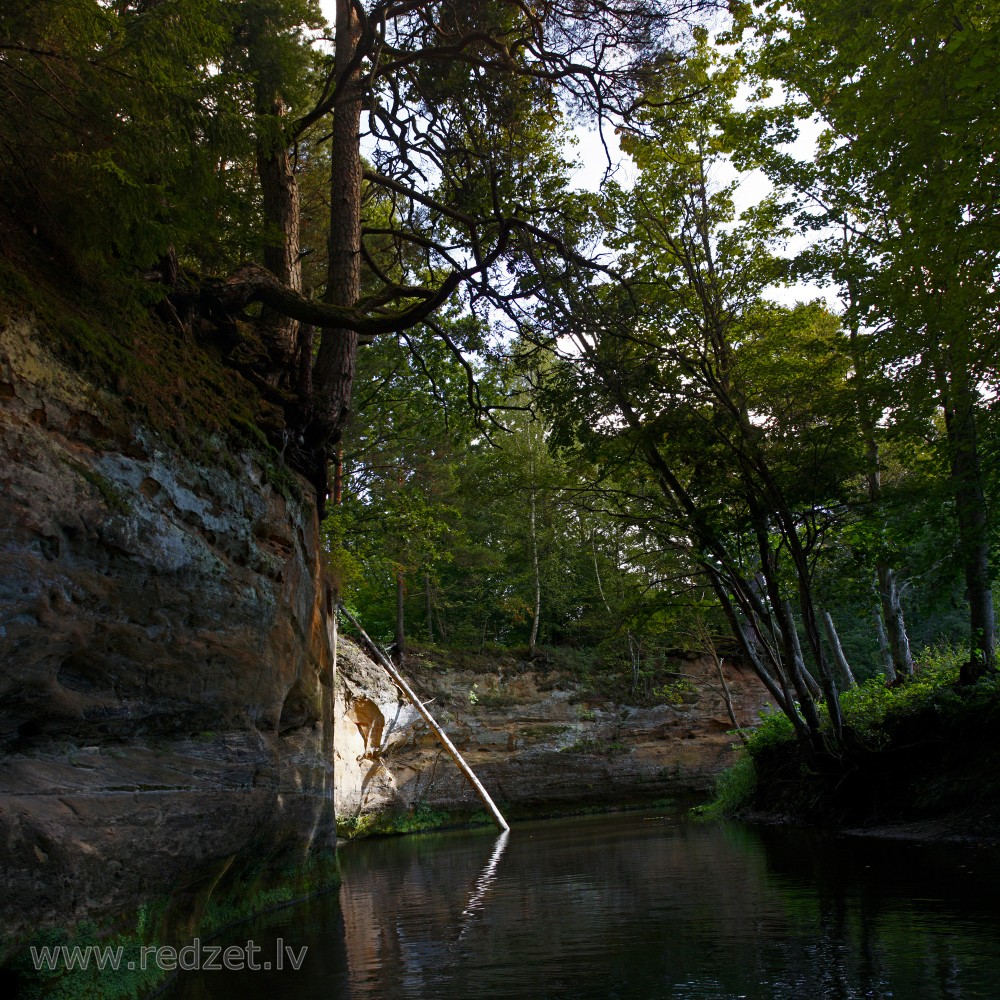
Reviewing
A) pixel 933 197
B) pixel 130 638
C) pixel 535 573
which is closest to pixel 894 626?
pixel 933 197

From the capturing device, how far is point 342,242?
422 inches

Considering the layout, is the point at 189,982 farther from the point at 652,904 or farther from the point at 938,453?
the point at 938,453

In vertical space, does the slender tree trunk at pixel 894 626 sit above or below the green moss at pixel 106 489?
below

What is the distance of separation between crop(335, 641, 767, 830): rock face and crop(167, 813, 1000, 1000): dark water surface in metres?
12.6

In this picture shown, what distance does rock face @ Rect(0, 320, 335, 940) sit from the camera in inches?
183

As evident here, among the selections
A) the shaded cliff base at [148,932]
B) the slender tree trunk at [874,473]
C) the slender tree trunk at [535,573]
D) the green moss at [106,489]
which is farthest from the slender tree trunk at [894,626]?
the slender tree trunk at [535,573]

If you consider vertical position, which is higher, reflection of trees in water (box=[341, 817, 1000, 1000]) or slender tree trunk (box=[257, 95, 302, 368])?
slender tree trunk (box=[257, 95, 302, 368])

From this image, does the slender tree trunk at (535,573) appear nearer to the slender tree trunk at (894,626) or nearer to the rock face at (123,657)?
the slender tree trunk at (894,626)

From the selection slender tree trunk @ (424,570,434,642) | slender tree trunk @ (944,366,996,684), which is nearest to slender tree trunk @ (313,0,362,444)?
slender tree trunk @ (944,366,996,684)

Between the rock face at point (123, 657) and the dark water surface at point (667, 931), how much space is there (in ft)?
3.62

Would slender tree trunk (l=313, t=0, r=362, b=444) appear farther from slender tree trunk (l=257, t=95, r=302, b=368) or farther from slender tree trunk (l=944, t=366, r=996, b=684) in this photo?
slender tree trunk (l=944, t=366, r=996, b=684)

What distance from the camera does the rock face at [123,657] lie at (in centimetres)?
465

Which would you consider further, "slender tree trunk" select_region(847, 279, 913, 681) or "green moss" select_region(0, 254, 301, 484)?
"slender tree trunk" select_region(847, 279, 913, 681)

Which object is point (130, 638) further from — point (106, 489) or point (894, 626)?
point (894, 626)
